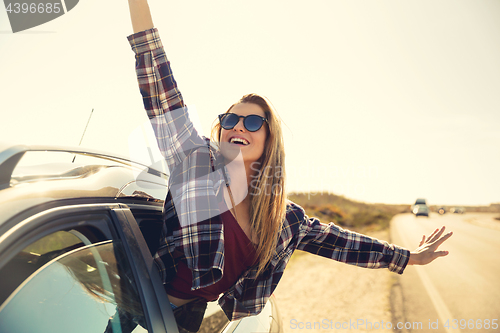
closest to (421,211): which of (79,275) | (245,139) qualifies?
(245,139)

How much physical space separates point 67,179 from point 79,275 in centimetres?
35

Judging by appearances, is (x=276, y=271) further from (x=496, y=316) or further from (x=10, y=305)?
(x=496, y=316)

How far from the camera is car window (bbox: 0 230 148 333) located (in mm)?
927

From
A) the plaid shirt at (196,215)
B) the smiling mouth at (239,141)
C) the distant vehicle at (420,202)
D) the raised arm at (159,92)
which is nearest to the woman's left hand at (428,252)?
the plaid shirt at (196,215)

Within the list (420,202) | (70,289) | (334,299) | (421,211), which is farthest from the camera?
(420,202)

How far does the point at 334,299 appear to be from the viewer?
5.94 meters

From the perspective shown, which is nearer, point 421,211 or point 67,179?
point 67,179

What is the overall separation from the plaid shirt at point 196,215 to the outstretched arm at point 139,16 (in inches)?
1.8

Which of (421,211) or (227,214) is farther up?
(227,214)

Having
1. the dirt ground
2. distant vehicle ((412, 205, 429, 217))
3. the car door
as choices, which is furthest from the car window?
distant vehicle ((412, 205, 429, 217))

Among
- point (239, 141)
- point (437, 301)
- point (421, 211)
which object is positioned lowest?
point (421, 211)

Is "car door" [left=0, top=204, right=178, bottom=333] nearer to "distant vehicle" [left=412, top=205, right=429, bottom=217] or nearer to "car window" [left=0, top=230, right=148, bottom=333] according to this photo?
"car window" [left=0, top=230, right=148, bottom=333]

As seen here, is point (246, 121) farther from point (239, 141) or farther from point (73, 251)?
point (73, 251)

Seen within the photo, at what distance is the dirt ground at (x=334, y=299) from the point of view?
4.86 metres
